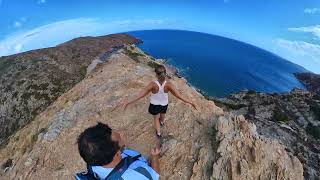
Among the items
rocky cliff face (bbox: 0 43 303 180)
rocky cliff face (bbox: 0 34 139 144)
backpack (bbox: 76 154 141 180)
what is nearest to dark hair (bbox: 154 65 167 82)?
rocky cliff face (bbox: 0 43 303 180)

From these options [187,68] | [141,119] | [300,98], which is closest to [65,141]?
[141,119]

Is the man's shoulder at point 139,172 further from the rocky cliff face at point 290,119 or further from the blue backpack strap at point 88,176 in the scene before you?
the rocky cliff face at point 290,119

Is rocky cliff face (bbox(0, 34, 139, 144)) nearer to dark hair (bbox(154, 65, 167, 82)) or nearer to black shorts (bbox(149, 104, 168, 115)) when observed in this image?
black shorts (bbox(149, 104, 168, 115))

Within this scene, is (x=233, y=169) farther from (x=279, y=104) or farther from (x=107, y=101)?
(x=279, y=104)

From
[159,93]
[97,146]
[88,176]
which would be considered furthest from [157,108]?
[97,146]

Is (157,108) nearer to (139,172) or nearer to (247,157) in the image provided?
(247,157)

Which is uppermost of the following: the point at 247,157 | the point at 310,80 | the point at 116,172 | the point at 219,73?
the point at 116,172

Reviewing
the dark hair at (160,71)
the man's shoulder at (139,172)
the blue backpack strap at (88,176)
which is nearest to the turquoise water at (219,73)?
the dark hair at (160,71)

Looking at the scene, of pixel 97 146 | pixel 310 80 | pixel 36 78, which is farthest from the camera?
pixel 310 80
